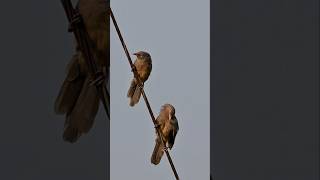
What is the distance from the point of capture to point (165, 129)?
215cm

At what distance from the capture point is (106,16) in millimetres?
2578

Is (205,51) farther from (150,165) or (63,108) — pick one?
(63,108)

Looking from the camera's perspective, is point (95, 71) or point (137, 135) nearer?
point (137, 135)

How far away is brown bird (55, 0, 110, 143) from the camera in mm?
2543

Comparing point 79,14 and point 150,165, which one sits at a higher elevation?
point 79,14

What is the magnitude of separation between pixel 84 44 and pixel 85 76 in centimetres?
27

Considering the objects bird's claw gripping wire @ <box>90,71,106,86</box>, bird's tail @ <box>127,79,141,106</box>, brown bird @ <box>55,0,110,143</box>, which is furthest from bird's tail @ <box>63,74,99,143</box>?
bird's tail @ <box>127,79,141,106</box>

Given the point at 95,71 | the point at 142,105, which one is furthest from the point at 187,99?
the point at 95,71

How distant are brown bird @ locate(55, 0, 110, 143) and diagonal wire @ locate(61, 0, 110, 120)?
0.13 meters

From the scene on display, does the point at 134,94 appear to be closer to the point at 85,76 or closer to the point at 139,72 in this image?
the point at 139,72

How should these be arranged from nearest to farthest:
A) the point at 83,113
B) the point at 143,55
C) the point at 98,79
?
the point at 143,55, the point at 98,79, the point at 83,113

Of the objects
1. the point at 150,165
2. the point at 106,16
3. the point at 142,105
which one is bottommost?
the point at 150,165

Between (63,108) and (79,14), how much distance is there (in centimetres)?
31

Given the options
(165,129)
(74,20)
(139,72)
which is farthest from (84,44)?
(165,129)
